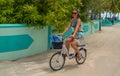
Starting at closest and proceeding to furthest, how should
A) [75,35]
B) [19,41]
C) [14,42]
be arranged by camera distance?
1. [75,35]
2. [14,42]
3. [19,41]

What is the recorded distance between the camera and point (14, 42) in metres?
9.59

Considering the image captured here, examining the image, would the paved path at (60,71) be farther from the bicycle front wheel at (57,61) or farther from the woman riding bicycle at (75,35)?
the woman riding bicycle at (75,35)

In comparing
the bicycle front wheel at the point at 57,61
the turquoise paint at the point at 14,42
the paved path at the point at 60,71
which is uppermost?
the turquoise paint at the point at 14,42

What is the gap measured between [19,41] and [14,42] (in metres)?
0.27

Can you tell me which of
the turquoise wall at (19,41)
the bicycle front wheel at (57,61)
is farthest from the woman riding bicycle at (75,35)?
the turquoise wall at (19,41)

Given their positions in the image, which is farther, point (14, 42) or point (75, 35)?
point (14, 42)

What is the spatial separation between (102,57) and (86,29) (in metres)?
10.2

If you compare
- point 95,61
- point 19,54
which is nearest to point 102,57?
point 95,61

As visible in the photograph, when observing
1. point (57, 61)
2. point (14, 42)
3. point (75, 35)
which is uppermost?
point (75, 35)

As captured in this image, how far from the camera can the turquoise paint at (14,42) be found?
9.25 metres

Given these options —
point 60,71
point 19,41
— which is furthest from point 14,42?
point 60,71

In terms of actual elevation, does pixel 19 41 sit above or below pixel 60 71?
above

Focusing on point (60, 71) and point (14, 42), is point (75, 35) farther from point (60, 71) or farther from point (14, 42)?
point (14, 42)

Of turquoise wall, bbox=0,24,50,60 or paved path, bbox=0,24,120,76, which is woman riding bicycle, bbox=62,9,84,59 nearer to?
paved path, bbox=0,24,120,76
